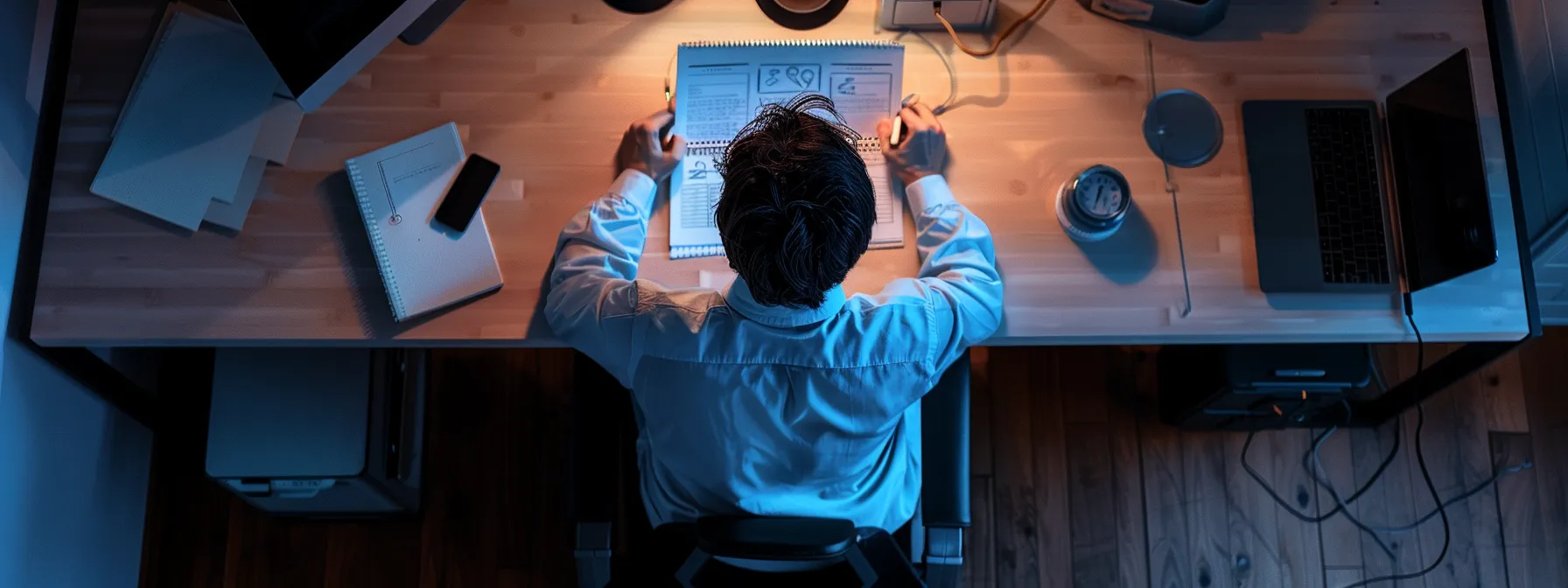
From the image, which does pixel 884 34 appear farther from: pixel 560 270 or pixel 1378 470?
pixel 1378 470

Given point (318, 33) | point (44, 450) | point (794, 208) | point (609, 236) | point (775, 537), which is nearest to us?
point (794, 208)

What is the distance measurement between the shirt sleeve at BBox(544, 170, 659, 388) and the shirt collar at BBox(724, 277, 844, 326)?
0.15 m

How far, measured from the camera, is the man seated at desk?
1.02 meters

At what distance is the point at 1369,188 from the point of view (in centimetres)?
149

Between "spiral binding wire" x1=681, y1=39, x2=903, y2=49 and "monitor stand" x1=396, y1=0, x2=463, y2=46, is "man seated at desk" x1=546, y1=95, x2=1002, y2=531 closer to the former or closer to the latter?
"spiral binding wire" x1=681, y1=39, x2=903, y2=49

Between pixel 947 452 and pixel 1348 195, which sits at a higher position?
pixel 1348 195

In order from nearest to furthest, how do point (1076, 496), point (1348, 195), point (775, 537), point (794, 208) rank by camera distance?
point (794, 208), point (775, 537), point (1348, 195), point (1076, 496)

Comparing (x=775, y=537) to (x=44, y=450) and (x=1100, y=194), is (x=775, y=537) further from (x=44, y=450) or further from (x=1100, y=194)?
(x=44, y=450)

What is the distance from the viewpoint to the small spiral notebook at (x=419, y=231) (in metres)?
1.41

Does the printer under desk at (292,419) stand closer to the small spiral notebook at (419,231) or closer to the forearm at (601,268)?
the small spiral notebook at (419,231)

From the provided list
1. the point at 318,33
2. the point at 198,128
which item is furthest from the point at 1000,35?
the point at 198,128

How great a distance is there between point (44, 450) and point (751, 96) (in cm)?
131

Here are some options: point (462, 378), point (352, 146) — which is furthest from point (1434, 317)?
point (462, 378)

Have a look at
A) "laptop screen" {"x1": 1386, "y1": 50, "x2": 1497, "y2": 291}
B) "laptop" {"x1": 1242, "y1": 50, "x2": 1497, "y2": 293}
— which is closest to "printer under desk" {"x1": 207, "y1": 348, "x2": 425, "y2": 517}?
"laptop" {"x1": 1242, "y1": 50, "x2": 1497, "y2": 293}
